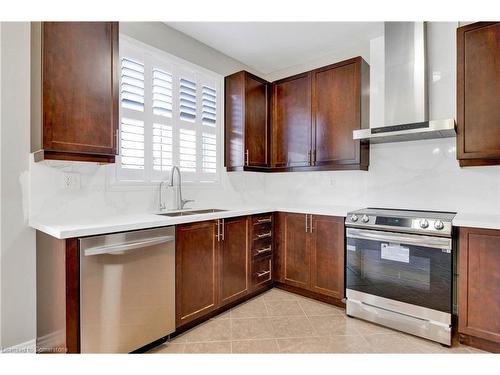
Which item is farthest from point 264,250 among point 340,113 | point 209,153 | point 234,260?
point 340,113

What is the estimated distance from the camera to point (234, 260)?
8.99 feet

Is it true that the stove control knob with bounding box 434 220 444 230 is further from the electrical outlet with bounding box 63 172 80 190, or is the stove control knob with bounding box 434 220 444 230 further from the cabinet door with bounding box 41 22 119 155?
the electrical outlet with bounding box 63 172 80 190

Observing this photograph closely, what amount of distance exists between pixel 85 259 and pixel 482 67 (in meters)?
3.15

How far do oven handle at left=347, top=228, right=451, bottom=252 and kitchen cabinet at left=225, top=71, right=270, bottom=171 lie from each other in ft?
4.65

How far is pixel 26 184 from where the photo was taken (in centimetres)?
198

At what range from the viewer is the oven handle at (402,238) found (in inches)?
84.7

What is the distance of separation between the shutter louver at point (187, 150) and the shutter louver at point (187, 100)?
0.16 metres

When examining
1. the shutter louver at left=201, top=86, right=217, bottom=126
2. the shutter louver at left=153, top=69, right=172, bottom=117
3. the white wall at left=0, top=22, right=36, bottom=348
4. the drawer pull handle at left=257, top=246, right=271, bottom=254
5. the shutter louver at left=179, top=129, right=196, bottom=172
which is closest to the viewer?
the white wall at left=0, top=22, right=36, bottom=348

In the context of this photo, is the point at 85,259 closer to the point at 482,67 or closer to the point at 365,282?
the point at 365,282

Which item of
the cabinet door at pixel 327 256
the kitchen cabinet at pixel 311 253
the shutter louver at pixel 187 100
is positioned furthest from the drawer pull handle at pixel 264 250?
the shutter louver at pixel 187 100

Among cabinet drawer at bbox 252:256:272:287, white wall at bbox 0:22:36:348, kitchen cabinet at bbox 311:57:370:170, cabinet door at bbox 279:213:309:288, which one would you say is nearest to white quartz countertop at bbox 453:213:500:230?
kitchen cabinet at bbox 311:57:370:170

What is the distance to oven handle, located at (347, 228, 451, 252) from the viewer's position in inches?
84.7

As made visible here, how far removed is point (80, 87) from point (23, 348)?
1845mm
